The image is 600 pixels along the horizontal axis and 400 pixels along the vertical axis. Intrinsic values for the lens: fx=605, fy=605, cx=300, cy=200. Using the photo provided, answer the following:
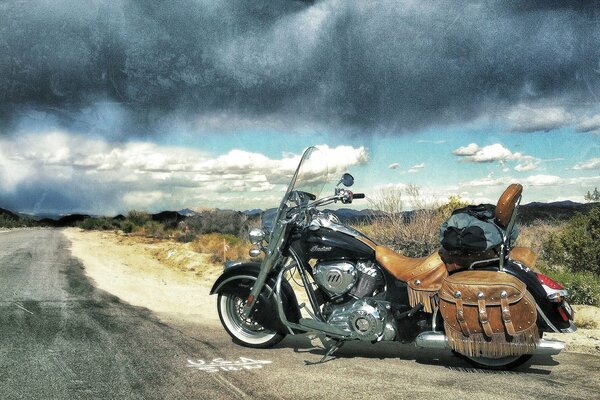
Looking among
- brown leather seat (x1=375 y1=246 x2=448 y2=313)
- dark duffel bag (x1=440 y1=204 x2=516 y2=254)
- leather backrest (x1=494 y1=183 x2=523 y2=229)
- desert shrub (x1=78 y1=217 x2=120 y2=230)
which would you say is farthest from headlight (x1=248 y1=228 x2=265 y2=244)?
desert shrub (x1=78 y1=217 x2=120 y2=230)

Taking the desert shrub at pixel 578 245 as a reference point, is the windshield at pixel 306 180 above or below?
above

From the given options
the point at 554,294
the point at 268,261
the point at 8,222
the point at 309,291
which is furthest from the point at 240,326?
the point at 8,222

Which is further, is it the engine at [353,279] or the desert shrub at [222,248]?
the desert shrub at [222,248]

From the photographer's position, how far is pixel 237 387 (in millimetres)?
4887

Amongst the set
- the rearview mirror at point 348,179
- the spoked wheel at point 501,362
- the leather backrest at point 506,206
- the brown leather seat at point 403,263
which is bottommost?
the spoked wheel at point 501,362

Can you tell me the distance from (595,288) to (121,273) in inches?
380

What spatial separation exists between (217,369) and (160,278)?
317 inches

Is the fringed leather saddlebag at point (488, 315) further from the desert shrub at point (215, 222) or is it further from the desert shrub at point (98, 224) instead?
the desert shrub at point (98, 224)

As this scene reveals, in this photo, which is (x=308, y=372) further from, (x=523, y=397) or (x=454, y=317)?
(x=523, y=397)

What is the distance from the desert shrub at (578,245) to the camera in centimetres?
1362

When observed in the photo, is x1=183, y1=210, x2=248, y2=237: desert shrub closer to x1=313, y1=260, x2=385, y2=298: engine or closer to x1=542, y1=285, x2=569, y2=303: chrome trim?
x1=313, y1=260, x2=385, y2=298: engine

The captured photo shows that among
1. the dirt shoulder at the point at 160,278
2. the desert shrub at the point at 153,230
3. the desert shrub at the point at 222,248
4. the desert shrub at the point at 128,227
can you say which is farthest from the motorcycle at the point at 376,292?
the desert shrub at the point at 128,227

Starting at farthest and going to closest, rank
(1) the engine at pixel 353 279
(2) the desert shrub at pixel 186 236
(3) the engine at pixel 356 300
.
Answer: (2) the desert shrub at pixel 186 236, (1) the engine at pixel 353 279, (3) the engine at pixel 356 300

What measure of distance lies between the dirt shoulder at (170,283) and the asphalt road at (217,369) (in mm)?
886
